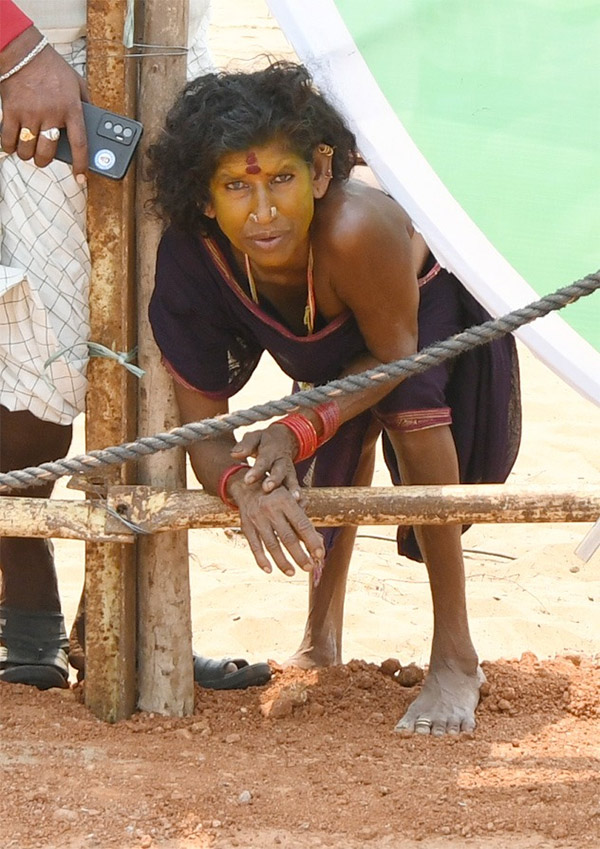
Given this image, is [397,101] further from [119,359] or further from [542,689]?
[542,689]

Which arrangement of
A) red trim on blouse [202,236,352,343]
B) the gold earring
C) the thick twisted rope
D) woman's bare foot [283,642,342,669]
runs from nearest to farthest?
the thick twisted rope
the gold earring
red trim on blouse [202,236,352,343]
woman's bare foot [283,642,342,669]

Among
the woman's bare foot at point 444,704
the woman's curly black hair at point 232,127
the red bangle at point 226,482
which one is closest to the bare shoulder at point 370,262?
the woman's curly black hair at point 232,127

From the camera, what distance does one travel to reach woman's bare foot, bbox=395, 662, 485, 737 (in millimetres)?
2904

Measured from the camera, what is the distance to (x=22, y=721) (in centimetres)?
284

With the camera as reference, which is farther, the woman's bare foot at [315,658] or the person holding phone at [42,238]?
the woman's bare foot at [315,658]

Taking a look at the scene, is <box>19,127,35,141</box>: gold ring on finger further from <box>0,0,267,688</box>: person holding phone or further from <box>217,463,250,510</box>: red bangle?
<box>217,463,250,510</box>: red bangle

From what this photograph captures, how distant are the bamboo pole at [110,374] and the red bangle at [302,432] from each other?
1.49 ft

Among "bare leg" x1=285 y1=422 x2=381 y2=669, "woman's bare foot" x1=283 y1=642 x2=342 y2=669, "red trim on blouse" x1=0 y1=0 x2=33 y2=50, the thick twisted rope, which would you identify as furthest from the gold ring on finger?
"woman's bare foot" x1=283 y1=642 x2=342 y2=669

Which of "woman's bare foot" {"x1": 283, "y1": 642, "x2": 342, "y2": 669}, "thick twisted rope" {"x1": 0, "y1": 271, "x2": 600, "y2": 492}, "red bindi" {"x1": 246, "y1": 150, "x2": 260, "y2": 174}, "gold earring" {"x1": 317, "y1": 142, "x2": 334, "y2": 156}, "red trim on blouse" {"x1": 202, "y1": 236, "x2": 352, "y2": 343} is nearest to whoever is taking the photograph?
"thick twisted rope" {"x1": 0, "y1": 271, "x2": 600, "y2": 492}

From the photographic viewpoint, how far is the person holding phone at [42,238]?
261cm

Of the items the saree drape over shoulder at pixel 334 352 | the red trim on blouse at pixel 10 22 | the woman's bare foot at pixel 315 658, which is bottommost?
the woman's bare foot at pixel 315 658

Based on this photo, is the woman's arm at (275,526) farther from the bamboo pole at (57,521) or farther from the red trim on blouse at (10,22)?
the red trim on blouse at (10,22)

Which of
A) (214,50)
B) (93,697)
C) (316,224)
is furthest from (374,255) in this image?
(214,50)

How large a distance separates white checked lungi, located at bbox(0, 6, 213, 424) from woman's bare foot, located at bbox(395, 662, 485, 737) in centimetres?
104
